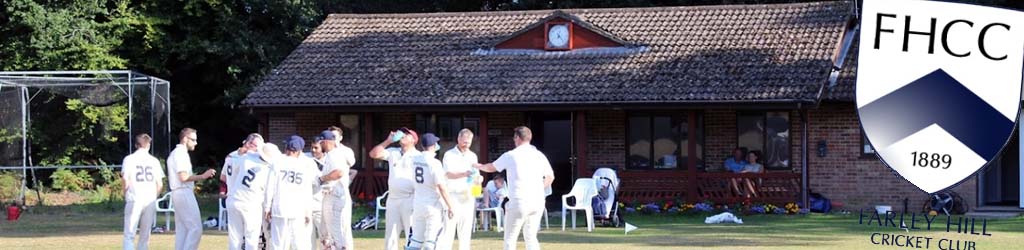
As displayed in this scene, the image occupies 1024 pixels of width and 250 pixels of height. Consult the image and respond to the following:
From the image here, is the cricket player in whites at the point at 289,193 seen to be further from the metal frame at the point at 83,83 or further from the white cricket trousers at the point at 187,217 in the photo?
the metal frame at the point at 83,83

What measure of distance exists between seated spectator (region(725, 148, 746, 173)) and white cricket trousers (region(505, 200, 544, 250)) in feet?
40.5

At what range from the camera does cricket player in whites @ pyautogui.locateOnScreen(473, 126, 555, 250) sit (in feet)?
47.1

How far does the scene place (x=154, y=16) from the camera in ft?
117

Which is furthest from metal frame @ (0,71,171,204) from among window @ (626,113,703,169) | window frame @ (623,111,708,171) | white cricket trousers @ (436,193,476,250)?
white cricket trousers @ (436,193,476,250)

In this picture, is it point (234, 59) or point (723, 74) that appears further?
point (234, 59)

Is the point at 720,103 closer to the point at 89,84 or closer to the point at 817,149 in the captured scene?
the point at 817,149

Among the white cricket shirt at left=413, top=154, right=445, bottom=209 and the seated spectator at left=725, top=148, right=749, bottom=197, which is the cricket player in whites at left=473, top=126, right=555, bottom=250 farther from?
the seated spectator at left=725, top=148, right=749, bottom=197

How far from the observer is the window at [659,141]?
2728cm

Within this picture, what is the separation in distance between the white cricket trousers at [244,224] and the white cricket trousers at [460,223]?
181 centimetres

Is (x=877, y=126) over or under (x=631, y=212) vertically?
over

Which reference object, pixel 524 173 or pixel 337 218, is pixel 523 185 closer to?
pixel 524 173

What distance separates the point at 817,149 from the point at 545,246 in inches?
374

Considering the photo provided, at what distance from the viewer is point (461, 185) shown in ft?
47.8

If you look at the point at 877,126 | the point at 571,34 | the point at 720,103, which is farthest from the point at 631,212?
the point at 877,126
